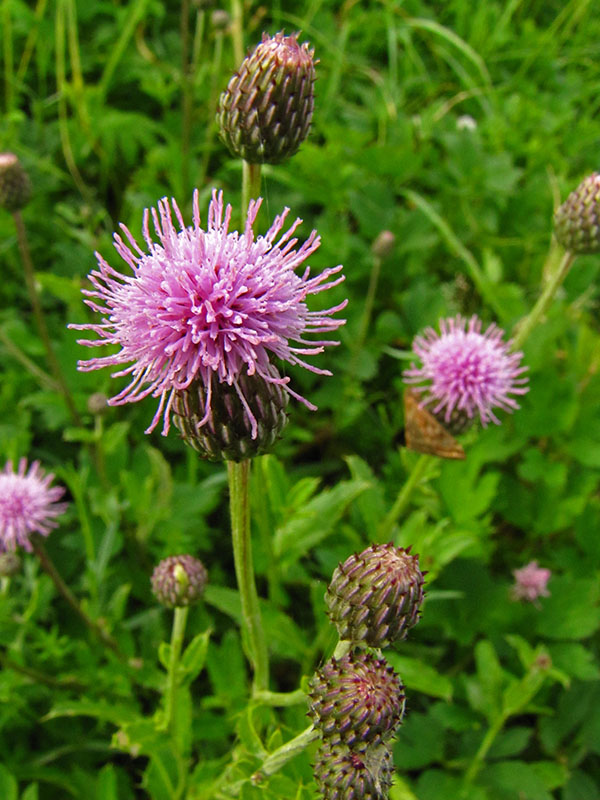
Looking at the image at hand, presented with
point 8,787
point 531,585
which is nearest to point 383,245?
point 531,585

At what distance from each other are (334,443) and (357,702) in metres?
2.43

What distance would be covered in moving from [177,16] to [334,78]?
1576mm

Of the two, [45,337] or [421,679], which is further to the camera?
[45,337]

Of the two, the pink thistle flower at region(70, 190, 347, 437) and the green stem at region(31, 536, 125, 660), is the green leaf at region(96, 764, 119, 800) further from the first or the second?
the pink thistle flower at region(70, 190, 347, 437)

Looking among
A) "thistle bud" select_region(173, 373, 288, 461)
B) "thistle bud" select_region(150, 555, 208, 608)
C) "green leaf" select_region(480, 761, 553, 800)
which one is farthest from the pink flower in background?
"thistle bud" select_region(173, 373, 288, 461)

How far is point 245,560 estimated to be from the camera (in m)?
1.90

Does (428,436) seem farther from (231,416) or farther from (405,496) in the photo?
(231,416)

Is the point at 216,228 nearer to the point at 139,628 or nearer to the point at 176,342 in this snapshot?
the point at 176,342

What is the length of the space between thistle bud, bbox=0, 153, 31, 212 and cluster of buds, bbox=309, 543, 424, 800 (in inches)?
88.1

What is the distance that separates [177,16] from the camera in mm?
5410

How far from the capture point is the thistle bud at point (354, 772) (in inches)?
60.9

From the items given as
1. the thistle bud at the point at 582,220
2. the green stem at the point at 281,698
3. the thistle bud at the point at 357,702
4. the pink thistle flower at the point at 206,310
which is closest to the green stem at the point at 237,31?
the thistle bud at the point at 582,220

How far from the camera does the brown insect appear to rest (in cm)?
253

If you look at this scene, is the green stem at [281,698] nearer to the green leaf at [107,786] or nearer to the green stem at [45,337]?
the green leaf at [107,786]
